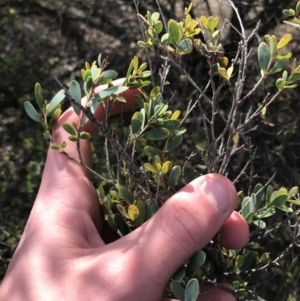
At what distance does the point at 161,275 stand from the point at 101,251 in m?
0.18

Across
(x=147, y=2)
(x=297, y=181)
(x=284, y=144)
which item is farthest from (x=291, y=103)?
(x=147, y=2)

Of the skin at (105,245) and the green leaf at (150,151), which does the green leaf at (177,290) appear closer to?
the skin at (105,245)

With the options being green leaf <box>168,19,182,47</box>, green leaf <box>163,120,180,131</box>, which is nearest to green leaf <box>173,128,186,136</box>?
green leaf <box>163,120,180,131</box>

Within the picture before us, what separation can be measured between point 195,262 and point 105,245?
26 centimetres

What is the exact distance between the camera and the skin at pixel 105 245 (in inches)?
45.1

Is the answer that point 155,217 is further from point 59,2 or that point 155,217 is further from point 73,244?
point 59,2

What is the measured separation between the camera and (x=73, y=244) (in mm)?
1305

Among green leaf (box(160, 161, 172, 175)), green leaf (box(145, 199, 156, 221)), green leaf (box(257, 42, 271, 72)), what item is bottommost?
green leaf (box(145, 199, 156, 221))

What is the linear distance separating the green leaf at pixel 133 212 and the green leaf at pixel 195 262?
17 cm

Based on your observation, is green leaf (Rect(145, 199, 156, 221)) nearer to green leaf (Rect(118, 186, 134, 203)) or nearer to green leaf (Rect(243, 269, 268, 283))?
green leaf (Rect(118, 186, 134, 203))

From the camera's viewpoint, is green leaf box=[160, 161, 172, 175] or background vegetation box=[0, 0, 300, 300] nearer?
green leaf box=[160, 161, 172, 175]

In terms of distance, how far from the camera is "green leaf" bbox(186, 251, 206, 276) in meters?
1.14

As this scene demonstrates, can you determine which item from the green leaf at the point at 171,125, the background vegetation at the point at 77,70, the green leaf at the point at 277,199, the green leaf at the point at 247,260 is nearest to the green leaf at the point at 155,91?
Result: the green leaf at the point at 171,125

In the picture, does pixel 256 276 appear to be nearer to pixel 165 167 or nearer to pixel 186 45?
pixel 165 167
